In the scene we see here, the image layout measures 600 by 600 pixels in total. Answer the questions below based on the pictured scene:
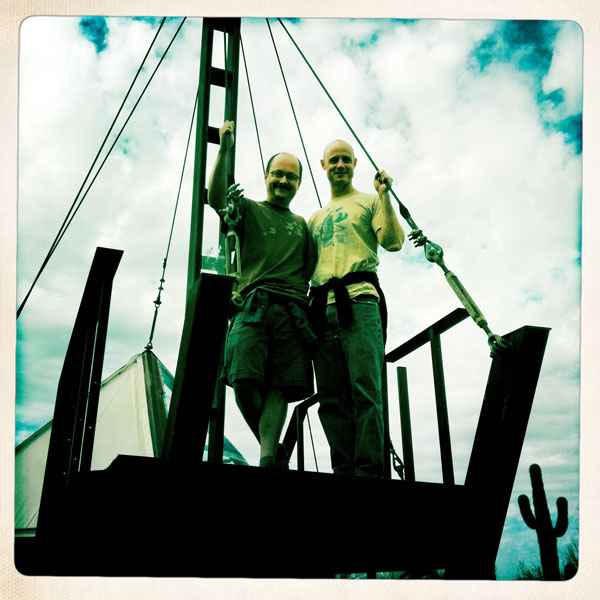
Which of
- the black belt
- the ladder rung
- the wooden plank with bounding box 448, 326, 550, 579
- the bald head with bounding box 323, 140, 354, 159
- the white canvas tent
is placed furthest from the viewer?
the white canvas tent

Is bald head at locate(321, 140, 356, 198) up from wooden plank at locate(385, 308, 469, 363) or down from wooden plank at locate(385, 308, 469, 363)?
up

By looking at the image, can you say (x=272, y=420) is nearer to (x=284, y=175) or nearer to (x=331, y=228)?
(x=331, y=228)

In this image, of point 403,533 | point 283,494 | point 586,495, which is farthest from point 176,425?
point 586,495

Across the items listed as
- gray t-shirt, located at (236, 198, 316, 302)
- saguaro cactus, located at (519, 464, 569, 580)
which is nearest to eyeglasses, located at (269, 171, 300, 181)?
gray t-shirt, located at (236, 198, 316, 302)

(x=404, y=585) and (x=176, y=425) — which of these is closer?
(x=176, y=425)

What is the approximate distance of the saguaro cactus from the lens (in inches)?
85.2

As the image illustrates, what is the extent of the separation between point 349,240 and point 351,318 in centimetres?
30

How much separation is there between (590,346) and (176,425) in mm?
1335

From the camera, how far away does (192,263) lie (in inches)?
115

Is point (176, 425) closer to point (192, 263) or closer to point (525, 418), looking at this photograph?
point (525, 418)

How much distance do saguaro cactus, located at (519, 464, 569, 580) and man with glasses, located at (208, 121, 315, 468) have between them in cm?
85

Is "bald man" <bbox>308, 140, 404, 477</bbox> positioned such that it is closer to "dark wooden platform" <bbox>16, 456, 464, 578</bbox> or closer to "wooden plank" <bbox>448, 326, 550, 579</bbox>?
"dark wooden platform" <bbox>16, 456, 464, 578</bbox>

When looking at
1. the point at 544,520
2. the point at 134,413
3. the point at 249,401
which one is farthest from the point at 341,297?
the point at 134,413

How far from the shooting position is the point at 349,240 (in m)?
2.34
